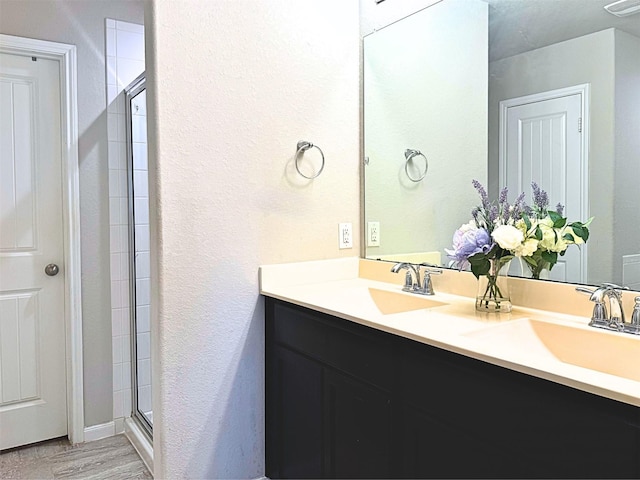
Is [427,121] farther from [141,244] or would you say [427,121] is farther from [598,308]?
[141,244]

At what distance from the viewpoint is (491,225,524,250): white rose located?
4.60ft

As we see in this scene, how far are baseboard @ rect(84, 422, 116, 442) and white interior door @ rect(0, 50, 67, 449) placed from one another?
0.60 feet

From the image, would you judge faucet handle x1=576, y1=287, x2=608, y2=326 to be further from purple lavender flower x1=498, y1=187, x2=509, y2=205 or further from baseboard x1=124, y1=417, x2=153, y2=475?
baseboard x1=124, y1=417, x2=153, y2=475

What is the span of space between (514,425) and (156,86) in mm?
1494

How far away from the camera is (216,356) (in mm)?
1862

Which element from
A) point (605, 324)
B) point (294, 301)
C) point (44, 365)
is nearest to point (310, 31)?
point (294, 301)

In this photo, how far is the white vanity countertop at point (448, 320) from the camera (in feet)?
3.16

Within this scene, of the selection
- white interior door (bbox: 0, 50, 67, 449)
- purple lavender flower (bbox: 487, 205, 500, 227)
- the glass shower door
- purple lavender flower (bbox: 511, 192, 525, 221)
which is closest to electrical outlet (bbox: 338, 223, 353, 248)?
purple lavender flower (bbox: 487, 205, 500, 227)

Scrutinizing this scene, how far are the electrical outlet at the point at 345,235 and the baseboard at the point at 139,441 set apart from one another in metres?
1.30

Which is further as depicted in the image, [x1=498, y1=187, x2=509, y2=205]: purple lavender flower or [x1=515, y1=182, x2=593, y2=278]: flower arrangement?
[x1=498, y1=187, x2=509, y2=205]: purple lavender flower

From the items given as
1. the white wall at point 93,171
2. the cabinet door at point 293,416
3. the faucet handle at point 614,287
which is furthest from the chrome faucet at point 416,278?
the white wall at point 93,171

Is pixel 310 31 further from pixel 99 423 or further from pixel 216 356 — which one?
pixel 99 423

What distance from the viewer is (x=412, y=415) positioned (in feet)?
4.33

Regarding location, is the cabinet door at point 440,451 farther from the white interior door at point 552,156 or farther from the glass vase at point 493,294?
the white interior door at point 552,156
